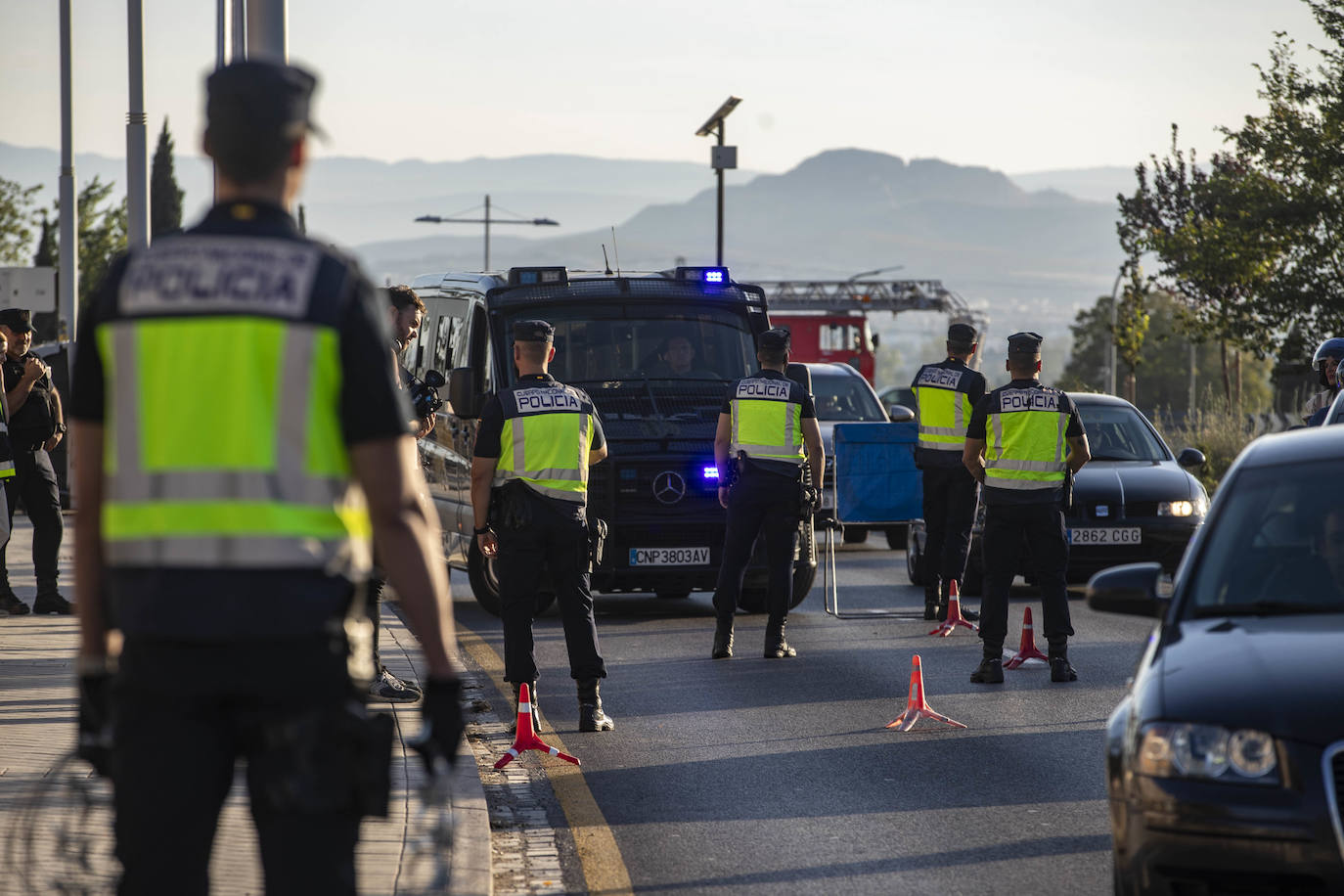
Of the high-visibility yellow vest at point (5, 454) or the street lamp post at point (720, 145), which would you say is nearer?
the high-visibility yellow vest at point (5, 454)

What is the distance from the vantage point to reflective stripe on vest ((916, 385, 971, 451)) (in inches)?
523

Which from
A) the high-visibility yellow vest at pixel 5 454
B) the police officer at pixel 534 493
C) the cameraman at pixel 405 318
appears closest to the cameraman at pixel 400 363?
the cameraman at pixel 405 318

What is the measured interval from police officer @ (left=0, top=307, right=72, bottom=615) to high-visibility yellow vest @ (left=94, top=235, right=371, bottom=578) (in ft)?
31.6

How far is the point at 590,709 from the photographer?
356 inches

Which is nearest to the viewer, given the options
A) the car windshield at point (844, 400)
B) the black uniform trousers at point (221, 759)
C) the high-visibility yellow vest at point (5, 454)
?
the black uniform trousers at point (221, 759)

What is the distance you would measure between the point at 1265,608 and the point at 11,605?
10139 millimetres

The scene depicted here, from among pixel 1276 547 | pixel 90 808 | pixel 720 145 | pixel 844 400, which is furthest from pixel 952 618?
pixel 720 145

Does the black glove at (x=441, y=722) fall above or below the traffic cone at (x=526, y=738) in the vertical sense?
above

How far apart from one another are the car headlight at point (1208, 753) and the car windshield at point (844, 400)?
15.7m

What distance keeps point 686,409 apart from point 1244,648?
8876 mm

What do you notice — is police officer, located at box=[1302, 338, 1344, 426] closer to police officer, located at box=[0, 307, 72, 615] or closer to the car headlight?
the car headlight

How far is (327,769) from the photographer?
9.99 feet

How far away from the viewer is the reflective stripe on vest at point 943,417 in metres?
13.3

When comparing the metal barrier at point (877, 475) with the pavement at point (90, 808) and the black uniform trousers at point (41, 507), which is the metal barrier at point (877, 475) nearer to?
the pavement at point (90, 808)
